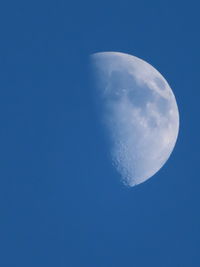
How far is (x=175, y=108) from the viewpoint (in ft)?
51.2

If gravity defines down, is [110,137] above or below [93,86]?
below

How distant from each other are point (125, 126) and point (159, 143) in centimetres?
118

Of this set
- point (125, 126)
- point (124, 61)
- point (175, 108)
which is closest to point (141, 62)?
point (124, 61)

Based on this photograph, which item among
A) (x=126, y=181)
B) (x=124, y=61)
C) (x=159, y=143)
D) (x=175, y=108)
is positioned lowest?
(x=126, y=181)

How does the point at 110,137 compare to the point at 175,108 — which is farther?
the point at 175,108

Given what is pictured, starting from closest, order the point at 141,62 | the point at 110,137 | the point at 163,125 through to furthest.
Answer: the point at 110,137 → the point at 163,125 → the point at 141,62

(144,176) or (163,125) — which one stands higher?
(163,125)

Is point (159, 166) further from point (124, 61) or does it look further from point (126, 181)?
point (124, 61)

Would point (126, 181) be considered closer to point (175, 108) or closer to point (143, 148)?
point (143, 148)

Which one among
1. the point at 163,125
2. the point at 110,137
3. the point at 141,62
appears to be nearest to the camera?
the point at 110,137

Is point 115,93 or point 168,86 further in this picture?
point 168,86

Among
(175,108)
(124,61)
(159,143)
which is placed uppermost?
(124,61)

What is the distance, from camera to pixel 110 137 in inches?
553

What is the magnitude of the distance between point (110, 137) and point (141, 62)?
3051 millimetres
